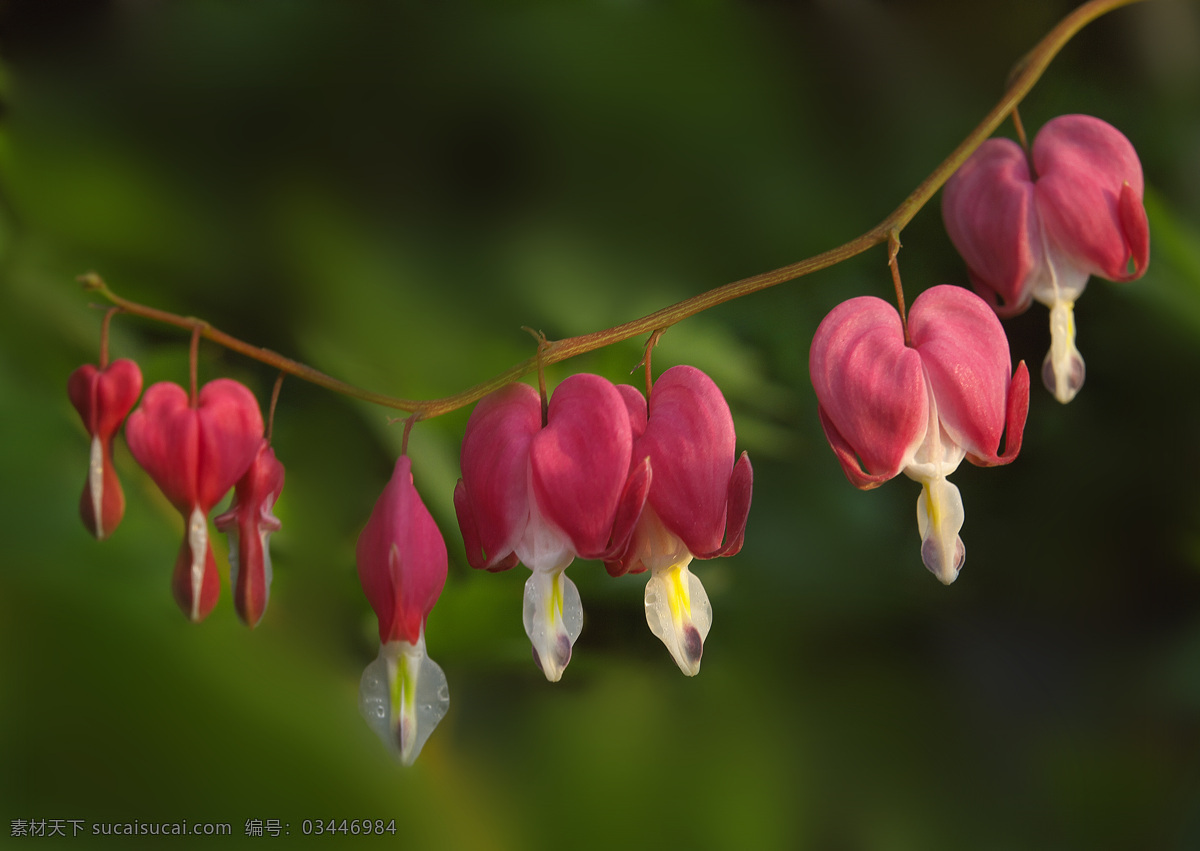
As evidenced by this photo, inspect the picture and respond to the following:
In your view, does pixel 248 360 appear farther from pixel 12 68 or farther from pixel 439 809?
pixel 439 809

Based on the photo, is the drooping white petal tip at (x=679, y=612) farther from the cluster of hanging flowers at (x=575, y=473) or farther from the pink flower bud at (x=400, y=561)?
the pink flower bud at (x=400, y=561)

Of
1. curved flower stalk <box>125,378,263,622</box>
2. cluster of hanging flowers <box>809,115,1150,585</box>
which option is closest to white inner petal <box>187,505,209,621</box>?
curved flower stalk <box>125,378,263,622</box>

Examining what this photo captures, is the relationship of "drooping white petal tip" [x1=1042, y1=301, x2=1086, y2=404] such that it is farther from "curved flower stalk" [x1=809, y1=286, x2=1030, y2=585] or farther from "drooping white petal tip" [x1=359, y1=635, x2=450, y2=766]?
"drooping white petal tip" [x1=359, y1=635, x2=450, y2=766]

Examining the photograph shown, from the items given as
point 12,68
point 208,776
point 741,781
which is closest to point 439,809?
point 208,776

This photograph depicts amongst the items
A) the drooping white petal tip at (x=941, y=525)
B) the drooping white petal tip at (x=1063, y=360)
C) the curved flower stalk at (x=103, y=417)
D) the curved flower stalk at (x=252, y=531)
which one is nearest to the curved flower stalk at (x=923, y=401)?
the drooping white petal tip at (x=941, y=525)

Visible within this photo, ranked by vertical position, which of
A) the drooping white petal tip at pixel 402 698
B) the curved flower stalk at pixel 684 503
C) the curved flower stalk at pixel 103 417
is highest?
the curved flower stalk at pixel 103 417

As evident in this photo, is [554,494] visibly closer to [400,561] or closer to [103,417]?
[400,561]
